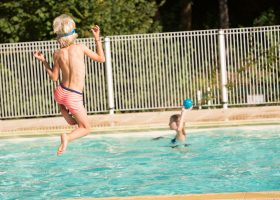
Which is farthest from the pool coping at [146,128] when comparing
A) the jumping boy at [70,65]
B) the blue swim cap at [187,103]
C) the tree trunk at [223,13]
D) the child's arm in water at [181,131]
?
the tree trunk at [223,13]

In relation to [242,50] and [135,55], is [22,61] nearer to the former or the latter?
[135,55]

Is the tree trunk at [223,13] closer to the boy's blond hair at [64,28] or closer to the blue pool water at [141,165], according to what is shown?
the blue pool water at [141,165]

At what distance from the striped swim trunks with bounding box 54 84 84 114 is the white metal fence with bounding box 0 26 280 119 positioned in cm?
1053

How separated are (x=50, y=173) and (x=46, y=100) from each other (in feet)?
26.2

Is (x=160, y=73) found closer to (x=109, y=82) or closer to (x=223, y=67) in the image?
(x=109, y=82)

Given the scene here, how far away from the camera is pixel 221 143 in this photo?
48.3 feet

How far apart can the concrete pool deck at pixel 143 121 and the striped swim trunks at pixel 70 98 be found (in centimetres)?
739

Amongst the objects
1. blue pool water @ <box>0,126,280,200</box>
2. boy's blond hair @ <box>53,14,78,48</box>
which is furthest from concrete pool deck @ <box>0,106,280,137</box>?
boy's blond hair @ <box>53,14,78,48</box>

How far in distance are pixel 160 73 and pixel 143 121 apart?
259cm

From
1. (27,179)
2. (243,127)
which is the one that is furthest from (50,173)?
(243,127)

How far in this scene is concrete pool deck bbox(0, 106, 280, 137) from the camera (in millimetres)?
16547

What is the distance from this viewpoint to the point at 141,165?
498 inches

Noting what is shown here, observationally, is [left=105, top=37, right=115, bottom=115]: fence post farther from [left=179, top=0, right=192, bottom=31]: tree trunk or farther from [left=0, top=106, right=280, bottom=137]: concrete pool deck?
[left=179, top=0, right=192, bottom=31]: tree trunk

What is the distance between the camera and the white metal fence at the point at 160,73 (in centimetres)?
1967
